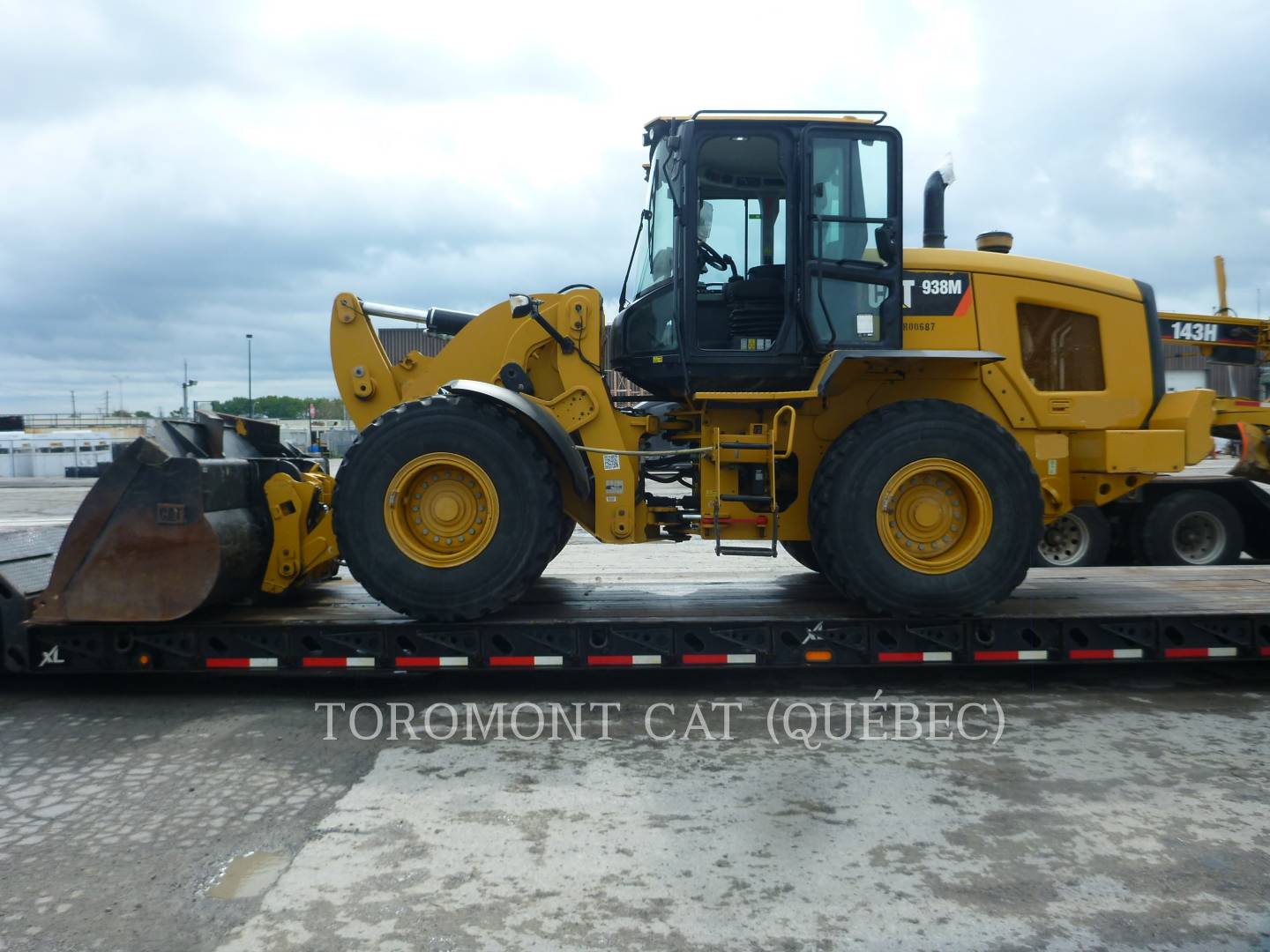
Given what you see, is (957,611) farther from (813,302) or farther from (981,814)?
(813,302)

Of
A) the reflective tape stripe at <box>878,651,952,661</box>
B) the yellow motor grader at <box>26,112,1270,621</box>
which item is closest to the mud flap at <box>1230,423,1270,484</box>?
the yellow motor grader at <box>26,112,1270,621</box>

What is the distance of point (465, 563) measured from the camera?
5883 millimetres

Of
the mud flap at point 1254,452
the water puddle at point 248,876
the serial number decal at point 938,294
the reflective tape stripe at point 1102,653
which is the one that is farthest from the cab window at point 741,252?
the mud flap at point 1254,452

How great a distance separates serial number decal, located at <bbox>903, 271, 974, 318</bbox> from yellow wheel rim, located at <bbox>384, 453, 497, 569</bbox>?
2998 millimetres

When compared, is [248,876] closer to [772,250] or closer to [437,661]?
[437,661]

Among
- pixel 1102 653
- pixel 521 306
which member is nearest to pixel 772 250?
pixel 521 306

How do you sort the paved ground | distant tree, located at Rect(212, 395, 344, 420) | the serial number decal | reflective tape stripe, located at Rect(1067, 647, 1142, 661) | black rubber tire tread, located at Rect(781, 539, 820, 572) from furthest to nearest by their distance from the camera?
1. distant tree, located at Rect(212, 395, 344, 420)
2. black rubber tire tread, located at Rect(781, 539, 820, 572)
3. the serial number decal
4. reflective tape stripe, located at Rect(1067, 647, 1142, 661)
5. the paved ground

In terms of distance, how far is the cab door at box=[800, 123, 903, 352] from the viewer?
607cm

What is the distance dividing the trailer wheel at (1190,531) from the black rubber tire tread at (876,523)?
6.26m

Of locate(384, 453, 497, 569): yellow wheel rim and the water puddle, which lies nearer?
the water puddle

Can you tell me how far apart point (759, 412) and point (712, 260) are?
1.05m

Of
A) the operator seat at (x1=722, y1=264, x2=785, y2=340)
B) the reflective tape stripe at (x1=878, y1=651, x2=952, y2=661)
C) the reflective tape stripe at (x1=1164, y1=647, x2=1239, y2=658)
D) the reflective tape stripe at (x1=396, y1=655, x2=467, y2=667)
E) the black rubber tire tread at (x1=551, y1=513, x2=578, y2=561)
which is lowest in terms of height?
the reflective tape stripe at (x1=1164, y1=647, x2=1239, y2=658)

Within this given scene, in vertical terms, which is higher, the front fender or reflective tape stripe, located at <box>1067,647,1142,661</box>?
the front fender

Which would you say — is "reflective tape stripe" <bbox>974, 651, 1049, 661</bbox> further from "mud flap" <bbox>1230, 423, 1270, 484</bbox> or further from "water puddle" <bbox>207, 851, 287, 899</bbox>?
"mud flap" <bbox>1230, 423, 1270, 484</bbox>
